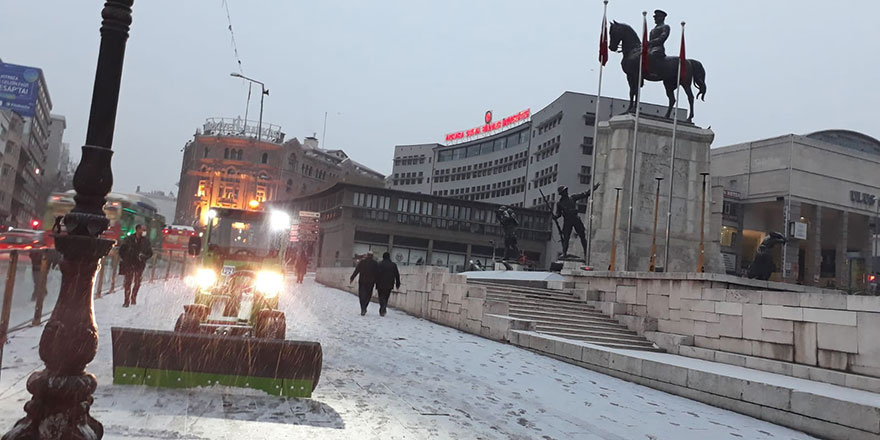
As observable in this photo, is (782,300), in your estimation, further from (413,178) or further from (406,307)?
(413,178)

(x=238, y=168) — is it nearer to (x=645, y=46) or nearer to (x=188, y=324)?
(x=645, y=46)

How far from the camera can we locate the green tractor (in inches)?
324

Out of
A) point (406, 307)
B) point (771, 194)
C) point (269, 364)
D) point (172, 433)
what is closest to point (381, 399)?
point (269, 364)

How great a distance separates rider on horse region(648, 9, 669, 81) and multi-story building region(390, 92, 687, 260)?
91.6 ft

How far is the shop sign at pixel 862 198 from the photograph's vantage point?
204ft

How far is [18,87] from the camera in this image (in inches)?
923

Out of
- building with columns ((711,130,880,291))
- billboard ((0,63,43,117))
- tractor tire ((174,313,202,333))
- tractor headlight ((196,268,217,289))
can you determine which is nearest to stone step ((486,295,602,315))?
tractor headlight ((196,268,217,289))

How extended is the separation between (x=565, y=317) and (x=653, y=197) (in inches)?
415

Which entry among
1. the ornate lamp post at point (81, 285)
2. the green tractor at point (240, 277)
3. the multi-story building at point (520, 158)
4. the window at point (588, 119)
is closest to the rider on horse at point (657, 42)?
the green tractor at point (240, 277)

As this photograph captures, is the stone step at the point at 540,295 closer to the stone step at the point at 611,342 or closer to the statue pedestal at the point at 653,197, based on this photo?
the stone step at the point at 611,342

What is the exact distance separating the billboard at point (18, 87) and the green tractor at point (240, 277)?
15380mm

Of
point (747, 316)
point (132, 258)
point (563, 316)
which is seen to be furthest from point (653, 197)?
point (132, 258)

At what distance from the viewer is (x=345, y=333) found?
42.8 feet

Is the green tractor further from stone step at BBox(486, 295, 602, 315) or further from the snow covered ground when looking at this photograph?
stone step at BBox(486, 295, 602, 315)
